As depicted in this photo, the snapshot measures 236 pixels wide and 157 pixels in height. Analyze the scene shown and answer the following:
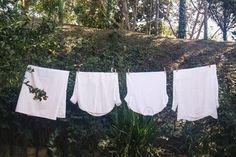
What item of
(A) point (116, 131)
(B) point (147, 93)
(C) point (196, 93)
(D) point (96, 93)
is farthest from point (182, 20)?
(D) point (96, 93)

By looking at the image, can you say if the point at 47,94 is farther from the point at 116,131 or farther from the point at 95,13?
the point at 95,13

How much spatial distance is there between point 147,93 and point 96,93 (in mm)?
753

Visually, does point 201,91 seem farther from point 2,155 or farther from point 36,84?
point 2,155

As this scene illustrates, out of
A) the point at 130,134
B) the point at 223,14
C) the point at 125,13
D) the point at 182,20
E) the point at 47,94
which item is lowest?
the point at 130,134

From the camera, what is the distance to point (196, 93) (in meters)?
6.06

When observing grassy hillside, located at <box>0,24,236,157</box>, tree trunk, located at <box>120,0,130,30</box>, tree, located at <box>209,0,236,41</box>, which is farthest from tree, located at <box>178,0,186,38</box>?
grassy hillside, located at <box>0,24,236,157</box>

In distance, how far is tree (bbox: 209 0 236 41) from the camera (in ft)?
34.4

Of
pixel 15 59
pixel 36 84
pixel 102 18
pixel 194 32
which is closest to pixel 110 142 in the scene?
pixel 36 84

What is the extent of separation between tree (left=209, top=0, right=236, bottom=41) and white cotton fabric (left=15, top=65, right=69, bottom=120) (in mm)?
5792

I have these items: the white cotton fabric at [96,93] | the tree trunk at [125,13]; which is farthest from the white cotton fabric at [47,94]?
the tree trunk at [125,13]

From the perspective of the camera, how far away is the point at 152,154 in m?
6.53

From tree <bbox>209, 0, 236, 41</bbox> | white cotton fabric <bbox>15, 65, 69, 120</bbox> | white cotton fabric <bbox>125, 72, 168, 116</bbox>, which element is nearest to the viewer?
white cotton fabric <bbox>15, 65, 69, 120</bbox>

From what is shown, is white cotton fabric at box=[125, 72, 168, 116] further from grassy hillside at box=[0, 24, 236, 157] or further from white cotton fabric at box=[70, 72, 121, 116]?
grassy hillside at box=[0, 24, 236, 157]

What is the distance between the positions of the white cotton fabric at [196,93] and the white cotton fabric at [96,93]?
3.02ft
